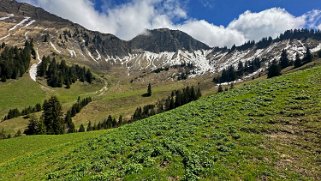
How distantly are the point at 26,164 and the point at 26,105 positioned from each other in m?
155

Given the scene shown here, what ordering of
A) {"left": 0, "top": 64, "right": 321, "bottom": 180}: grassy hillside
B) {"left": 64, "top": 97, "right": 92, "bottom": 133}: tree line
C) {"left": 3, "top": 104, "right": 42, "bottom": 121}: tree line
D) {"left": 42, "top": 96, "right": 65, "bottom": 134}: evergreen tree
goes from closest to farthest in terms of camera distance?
{"left": 0, "top": 64, "right": 321, "bottom": 180}: grassy hillside → {"left": 42, "top": 96, "right": 65, "bottom": 134}: evergreen tree → {"left": 64, "top": 97, "right": 92, "bottom": 133}: tree line → {"left": 3, "top": 104, "right": 42, "bottom": 121}: tree line

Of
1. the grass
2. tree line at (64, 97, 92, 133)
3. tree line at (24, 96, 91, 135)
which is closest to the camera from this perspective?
tree line at (24, 96, 91, 135)

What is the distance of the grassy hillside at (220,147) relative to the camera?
21.6m

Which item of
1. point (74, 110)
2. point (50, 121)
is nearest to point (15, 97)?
point (74, 110)

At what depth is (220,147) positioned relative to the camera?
81.7ft

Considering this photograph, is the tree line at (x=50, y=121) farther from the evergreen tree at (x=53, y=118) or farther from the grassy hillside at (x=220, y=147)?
the grassy hillside at (x=220, y=147)

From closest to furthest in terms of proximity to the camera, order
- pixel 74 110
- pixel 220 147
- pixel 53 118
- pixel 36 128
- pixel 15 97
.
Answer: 1. pixel 220 147
2. pixel 36 128
3. pixel 53 118
4. pixel 74 110
5. pixel 15 97

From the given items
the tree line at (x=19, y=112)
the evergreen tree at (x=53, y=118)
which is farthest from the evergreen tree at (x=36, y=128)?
the tree line at (x=19, y=112)

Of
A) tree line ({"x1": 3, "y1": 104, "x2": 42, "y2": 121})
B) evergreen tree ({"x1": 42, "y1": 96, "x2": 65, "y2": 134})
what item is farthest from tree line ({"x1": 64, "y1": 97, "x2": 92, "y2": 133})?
evergreen tree ({"x1": 42, "y1": 96, "x2": 65, "y2": 134})

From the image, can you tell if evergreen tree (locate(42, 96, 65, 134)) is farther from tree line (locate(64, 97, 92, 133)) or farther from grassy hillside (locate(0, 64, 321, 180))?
grassy hillside (locate(0, 64, 321, 180))

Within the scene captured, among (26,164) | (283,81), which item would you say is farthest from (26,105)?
(283,81)

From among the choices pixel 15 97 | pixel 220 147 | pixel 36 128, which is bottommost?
pixel 36 128

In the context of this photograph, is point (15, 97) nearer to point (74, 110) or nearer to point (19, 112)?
point (19, 112)

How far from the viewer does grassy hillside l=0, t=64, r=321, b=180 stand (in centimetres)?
2161
